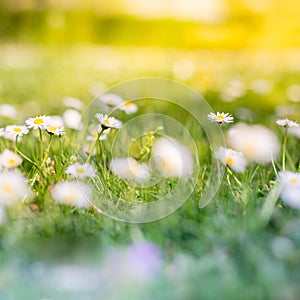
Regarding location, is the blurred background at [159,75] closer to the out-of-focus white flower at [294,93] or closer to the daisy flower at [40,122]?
the out-of-focus white flower at [294,93]

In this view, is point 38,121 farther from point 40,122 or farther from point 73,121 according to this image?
point 73,121

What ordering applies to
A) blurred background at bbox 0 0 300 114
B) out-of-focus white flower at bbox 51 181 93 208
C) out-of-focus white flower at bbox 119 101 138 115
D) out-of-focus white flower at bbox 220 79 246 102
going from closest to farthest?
out-of-focus white flower at bbox 51 181 93 208, out-of-focus white flower at bbox 119 101 138 115, out-of-focus white flower at bbox 220 79 246 102, blurred background at bbox 0 0 300 114

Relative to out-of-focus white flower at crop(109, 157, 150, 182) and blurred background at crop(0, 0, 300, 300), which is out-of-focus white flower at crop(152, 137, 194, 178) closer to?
out-of-focus white flower at crop(109, 157, 150, 182)

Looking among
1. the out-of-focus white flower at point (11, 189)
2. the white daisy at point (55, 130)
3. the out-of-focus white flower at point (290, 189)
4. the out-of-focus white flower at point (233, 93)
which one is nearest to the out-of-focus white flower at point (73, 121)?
the white daisy at point (55, 130)

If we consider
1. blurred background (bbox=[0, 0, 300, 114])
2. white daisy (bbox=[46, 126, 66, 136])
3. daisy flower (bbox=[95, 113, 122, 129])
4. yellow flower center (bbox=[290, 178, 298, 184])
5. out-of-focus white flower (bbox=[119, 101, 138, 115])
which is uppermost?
daisy flower (bbox=[95, 113, 122, 129])

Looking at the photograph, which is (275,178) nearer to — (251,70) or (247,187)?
(247,187)

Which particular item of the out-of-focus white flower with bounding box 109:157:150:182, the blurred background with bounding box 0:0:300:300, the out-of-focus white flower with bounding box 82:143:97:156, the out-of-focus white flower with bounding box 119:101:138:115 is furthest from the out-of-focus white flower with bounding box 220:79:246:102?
the out-of-focus white flower with bounding box 109:157:150:182

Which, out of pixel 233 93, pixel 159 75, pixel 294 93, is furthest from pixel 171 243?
pixel 159 75
